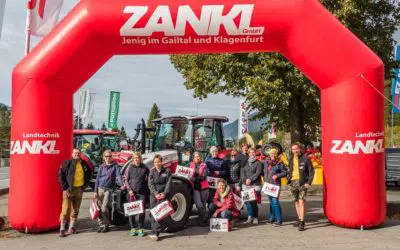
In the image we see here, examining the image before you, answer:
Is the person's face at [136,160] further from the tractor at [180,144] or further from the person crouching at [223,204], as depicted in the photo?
the person crouching at [223,204]

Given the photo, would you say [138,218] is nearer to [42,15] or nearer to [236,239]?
[236,239]

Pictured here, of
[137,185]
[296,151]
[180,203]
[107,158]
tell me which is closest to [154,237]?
[137,185]

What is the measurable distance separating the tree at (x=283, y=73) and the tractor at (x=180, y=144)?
707cm

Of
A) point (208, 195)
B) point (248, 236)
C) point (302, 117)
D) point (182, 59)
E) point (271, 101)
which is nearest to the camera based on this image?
point (248, 236)

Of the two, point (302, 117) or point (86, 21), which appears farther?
point (302, 117)

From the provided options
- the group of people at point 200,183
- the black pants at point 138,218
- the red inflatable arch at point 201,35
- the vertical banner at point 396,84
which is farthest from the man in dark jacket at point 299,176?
the vertical banner at point 396,84

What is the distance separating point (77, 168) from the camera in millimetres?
8570

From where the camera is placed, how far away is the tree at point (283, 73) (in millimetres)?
17906

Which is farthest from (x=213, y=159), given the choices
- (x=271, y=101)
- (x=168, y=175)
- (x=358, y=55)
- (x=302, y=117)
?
(x=302, y=117)

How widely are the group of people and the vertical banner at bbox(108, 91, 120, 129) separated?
27.2 m

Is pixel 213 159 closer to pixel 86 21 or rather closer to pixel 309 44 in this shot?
pixel 309 44

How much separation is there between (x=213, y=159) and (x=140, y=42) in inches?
118

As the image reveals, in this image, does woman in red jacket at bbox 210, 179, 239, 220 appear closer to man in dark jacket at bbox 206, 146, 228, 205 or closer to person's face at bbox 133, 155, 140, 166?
man in dark jacket at bbox 206, 146, 228, 205

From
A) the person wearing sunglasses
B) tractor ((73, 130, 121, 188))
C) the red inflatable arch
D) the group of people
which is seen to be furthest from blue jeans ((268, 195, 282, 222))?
tractor ((73, 130, 121, 188))
